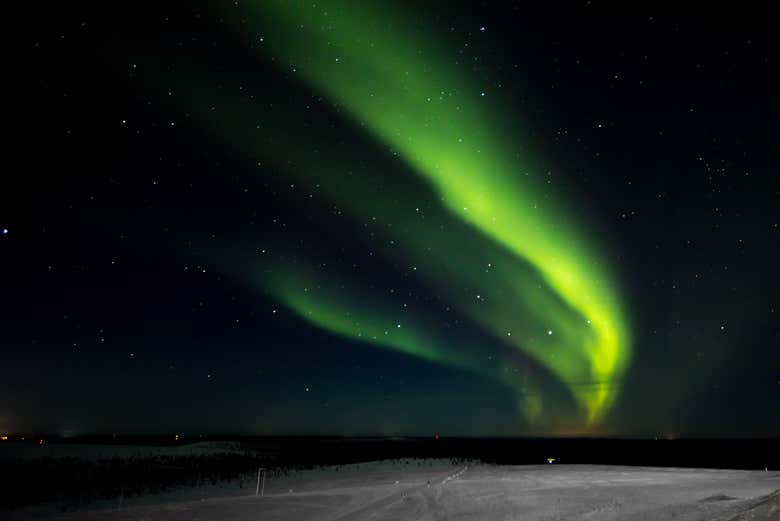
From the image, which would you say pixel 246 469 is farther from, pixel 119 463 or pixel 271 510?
pixel 271 510

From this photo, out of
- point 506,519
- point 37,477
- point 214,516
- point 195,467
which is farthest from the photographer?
point 195,467

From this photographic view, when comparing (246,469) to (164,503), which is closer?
(164,503)

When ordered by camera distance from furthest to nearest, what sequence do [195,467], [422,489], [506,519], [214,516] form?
[195,467]
[422,489]
[214,516]
[506,519]

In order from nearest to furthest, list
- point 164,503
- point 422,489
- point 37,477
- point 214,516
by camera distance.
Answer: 1. point 214,516
2. point 164,503
3. point 422,489
4. point 37,477

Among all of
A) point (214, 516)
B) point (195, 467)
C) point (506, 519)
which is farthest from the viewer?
point (195, 467)

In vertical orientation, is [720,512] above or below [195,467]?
above

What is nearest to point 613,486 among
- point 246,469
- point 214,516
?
point 214,516

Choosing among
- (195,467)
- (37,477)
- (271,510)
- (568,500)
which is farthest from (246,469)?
(568,500)

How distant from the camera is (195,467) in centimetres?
3816

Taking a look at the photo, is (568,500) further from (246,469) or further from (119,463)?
(119,463)

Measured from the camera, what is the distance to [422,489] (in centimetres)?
2569

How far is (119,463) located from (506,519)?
34.0 metres

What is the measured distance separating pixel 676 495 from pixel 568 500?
430 centimetres

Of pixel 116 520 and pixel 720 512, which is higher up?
pixel 720 512
